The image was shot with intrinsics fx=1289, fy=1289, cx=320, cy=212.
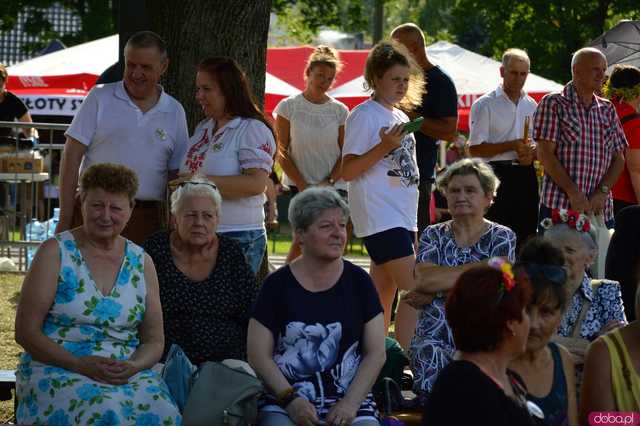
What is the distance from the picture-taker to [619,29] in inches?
564

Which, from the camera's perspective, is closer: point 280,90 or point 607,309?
point 607,309

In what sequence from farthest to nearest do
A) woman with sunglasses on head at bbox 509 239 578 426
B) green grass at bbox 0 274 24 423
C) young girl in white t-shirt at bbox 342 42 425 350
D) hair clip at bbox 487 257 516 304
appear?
green grass at bbox 0 274 24 423, young girl in white t-shirt at bbox 342 42 425 350, woman with sunglasses on head at bbox 509 239 578 426, hair clip at bbox 487 257 516 304

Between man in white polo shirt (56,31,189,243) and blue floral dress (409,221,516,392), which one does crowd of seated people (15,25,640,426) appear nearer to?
blue floral dress (409,221,516,392)

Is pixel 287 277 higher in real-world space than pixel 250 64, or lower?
lower

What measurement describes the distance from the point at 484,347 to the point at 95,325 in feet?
6.85

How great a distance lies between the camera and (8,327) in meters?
9.65

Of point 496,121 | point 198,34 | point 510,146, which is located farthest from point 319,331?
point 496,121

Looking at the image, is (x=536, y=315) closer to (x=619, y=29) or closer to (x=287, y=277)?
(x=287, y=277)

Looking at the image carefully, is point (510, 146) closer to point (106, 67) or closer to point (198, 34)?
point (198, 34)

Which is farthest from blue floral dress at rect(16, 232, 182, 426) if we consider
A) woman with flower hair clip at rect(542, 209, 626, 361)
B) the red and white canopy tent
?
the red and white canopy tent

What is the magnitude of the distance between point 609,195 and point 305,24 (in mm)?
25994

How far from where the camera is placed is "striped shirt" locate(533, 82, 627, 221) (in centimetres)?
820

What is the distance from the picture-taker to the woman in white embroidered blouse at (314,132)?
9.06 metres

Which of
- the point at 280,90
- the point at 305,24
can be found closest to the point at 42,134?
the point at 280,90
